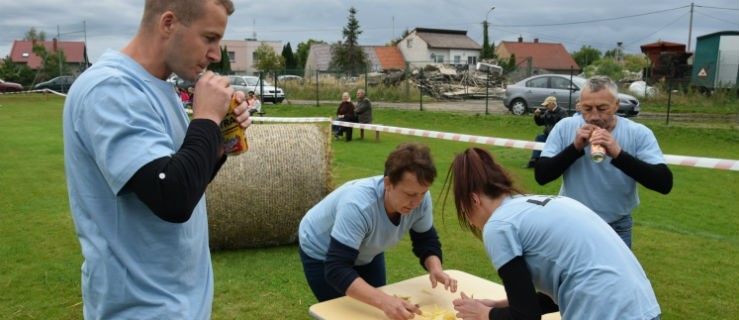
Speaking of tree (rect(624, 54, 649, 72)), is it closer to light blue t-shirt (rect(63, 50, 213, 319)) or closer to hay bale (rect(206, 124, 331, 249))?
hay bale (rect(206, 124, 331, 249))

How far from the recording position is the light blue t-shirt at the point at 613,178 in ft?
12.7

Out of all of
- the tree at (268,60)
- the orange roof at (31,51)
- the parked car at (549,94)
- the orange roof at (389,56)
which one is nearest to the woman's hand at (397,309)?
the parked car at (549,94)

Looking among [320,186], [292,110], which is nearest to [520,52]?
[292,110]

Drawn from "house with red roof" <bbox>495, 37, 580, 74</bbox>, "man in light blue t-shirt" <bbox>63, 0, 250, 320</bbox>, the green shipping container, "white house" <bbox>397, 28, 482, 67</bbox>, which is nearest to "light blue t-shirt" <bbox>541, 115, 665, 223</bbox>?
"man in light blue t-shirt" <bbox>63, 0, 250, 320</bbox>

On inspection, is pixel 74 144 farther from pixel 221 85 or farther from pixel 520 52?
Result: pixel 520 52

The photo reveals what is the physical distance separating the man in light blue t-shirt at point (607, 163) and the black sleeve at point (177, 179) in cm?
276

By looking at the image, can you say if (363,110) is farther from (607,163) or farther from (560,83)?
(607,163)

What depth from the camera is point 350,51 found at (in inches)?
2785

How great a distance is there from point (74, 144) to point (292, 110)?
1030 inches

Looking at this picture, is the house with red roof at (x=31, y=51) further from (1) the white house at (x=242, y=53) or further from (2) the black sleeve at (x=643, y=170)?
(2) the black sleeve at (x=643, y=170)

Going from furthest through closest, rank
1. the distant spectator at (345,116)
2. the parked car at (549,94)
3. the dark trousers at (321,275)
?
the parked car at (549,94) < the distant spectator at (345,116) < the dark trousers at (321,275)

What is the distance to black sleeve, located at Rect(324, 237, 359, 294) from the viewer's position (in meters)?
3.24

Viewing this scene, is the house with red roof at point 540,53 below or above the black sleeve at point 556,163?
above

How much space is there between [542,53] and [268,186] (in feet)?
255
